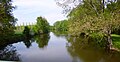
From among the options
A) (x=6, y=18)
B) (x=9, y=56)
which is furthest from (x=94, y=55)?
(x=6, y=18)

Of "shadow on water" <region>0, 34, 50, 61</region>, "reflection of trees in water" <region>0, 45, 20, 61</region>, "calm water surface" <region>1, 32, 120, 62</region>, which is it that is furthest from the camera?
"shadow on water" <region>0, 34, 50, 61</region>

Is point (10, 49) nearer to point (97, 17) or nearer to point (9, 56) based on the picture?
point (9, 56)

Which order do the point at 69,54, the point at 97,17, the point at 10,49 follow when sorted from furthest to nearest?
the point at 10,49
the point at 97,17
the point at 69,54

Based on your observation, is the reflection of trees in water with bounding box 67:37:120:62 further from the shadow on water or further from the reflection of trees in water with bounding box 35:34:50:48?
the reflection of trees in water with bounding box 35:34:50:48

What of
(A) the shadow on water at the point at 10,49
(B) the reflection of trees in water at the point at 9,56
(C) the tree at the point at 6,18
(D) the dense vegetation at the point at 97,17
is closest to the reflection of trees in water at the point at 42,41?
(A) the shadow on water at the point at 10,49

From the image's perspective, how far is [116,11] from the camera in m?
25.1

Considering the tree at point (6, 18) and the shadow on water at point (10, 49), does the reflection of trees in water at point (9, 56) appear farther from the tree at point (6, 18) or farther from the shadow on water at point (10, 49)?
the tree at point (6, 18)

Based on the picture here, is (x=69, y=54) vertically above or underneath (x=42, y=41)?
underneath

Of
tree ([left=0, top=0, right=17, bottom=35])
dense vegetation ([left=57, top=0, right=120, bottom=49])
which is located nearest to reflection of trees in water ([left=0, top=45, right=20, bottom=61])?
tree ([left=0, top=0, right=17, bottom=35])

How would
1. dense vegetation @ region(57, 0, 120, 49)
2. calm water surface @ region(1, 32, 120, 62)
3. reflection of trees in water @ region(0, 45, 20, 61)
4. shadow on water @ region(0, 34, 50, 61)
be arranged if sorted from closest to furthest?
calm water surface @ region(1, 32, 120, 62), reflection of trees in water @ region(0, 45, 20, 61), shadow on water @ region(0, 34, 50, 61), dense vegetation @ region(57, 0, 120, 49)

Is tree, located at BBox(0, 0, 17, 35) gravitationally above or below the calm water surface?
above

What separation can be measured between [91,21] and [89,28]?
888 millimetres

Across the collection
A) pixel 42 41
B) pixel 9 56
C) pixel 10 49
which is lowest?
pixel 9 56

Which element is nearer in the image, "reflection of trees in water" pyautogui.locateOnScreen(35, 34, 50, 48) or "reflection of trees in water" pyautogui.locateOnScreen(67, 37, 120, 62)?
"reflection of trees in water" pyautogui.locateOnScreen(67, 37, 120, 62)
